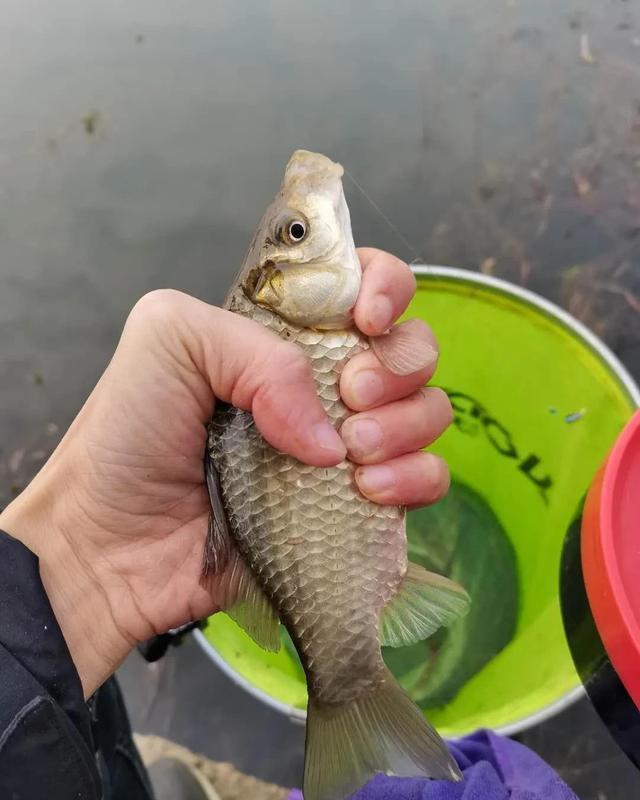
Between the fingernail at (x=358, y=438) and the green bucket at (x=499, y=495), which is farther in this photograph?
the green bucket at (x=499, y=495)

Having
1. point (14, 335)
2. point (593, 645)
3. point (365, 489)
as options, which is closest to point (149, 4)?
point (14, 335)

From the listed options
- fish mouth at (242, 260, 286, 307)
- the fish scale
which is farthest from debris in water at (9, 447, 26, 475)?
fish mouth at (242, 260, 286, 307)

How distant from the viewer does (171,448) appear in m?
1.47

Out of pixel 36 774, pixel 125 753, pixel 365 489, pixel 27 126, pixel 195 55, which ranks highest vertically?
pixel 195 55

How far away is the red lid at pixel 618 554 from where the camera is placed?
4.58 feet

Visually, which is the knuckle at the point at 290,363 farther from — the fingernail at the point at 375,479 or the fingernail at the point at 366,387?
the fingernail at the point at 375,479

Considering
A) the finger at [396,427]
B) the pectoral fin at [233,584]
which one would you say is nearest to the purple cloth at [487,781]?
the pectoral fin at [233,584]

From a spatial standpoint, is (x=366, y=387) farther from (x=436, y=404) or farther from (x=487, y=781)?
(x=487, y=781)

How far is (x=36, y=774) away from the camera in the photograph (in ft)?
3.77

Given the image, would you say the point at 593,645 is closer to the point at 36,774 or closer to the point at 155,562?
the point at 155,562

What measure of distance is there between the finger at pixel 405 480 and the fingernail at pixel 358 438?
31 mm

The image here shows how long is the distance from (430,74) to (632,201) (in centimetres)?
100

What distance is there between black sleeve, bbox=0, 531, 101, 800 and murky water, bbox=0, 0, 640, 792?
1.47 metres

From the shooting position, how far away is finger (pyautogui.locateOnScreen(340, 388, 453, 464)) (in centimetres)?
134
